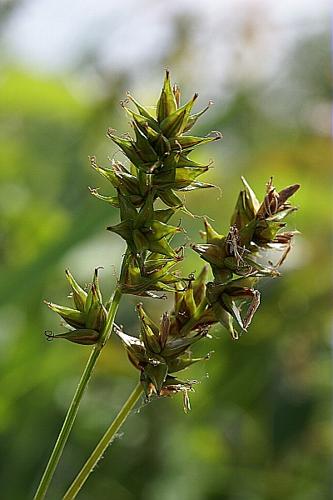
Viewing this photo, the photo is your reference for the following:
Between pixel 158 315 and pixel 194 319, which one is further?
pixel 158 315

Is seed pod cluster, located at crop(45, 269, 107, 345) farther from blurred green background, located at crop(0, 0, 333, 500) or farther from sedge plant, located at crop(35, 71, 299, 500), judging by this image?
blurred green background, located at crop(0, 0, 333, 500)

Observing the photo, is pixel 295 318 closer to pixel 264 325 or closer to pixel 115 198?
pixel 264 325

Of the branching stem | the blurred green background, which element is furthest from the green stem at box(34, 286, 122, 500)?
the blurred green background

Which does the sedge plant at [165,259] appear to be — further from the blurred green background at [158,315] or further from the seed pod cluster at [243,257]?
the blurred green background at [158,315]

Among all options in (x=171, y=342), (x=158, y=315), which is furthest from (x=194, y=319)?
(x=158, y=315)

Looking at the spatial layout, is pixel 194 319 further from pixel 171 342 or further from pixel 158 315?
pixel 158 315
